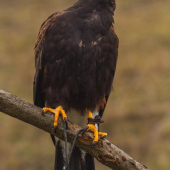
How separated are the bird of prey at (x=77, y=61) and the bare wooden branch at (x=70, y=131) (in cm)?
36

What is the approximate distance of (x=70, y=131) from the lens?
12.1 feet

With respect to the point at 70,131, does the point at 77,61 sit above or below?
above

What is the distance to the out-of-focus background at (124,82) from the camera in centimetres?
807

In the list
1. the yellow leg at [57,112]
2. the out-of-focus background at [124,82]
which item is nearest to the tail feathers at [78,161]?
the yellow leg at [57,112]

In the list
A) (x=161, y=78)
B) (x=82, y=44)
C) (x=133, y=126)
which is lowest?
(x=82, y=44)

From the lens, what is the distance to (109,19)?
443 centimetres

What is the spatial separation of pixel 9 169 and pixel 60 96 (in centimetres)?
379

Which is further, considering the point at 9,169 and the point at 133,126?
the point at 133,126

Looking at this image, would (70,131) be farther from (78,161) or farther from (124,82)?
(124,82)

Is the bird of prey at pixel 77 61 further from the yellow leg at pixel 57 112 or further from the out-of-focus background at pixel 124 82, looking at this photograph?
the out-of-focus background at pixel 124 82

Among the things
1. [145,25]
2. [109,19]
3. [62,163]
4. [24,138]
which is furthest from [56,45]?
[145,25]

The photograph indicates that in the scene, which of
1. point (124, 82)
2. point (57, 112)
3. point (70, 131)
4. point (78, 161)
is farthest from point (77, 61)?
point (124, 82)

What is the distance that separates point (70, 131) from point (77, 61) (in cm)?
80

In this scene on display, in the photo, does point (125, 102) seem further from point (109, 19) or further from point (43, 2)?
point (43, 2)
